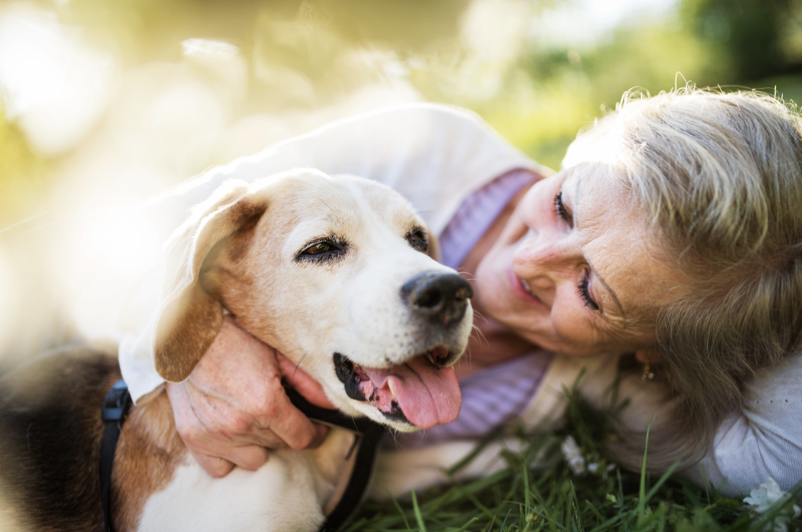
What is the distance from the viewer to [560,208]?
2725mm

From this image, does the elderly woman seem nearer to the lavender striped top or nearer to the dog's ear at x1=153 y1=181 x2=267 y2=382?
the lavender striped top

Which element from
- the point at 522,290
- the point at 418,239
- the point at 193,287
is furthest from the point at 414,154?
the point at 193,287

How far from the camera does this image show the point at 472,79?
7.72m

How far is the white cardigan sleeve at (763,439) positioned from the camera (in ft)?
7.48

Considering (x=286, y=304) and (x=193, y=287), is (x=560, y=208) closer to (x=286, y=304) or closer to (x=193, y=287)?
(x=286, y=304)

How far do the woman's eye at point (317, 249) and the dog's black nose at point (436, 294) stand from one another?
50 cm

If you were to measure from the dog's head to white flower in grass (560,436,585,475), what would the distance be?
1244 mm

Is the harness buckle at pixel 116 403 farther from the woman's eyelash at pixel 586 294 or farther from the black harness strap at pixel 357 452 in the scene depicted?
the woman's eyelash at pixel 586 294

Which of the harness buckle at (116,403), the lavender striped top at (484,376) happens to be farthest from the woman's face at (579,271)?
the harness buckle at (116,403)

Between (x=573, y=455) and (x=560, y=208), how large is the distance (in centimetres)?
145

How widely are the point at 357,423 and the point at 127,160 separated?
363 cm

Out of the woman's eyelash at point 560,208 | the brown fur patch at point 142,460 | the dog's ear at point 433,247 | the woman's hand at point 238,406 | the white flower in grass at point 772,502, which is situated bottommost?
the brown fur patch at point 142,460

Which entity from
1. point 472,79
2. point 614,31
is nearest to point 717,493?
point 472,79

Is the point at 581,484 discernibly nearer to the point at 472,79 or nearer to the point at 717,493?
the point at 717,493
